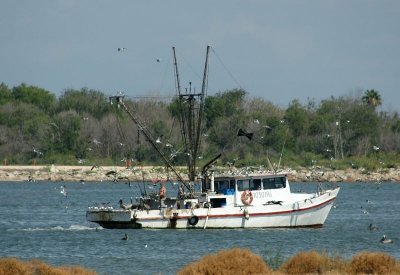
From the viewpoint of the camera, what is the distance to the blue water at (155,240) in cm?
4359

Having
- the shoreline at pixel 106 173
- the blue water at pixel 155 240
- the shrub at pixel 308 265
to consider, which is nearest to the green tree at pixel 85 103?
the shoreline at pixel 106 173

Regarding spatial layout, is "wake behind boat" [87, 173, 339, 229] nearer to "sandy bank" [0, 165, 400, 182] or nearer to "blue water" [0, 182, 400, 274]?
"blue water" [0, 182, 400, 274]

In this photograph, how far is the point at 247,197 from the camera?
54.6 m

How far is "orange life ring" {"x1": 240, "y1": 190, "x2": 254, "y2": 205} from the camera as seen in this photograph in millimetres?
54562

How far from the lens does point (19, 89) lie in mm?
155750

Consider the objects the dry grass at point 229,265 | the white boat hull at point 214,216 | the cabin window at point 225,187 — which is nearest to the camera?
the dry grass at point 229,265

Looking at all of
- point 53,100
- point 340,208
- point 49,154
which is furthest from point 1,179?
point 340,208

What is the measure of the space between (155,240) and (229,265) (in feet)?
63.7

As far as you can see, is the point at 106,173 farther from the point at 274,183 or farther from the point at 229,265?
the point at 229,265

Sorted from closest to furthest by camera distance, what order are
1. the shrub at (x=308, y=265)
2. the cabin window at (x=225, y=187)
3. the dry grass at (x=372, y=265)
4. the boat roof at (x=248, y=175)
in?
1. the dry grass at (x=372, y=265)
2. the shrub at (x=308, y=265)
3. the boat roof at (x=248, y=175)
4. the cabin window at (x=225, y=187)

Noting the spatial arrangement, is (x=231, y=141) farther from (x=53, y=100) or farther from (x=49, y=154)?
(x=53, y=100)

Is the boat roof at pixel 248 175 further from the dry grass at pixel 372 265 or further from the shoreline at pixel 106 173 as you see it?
the shoreline at pixel 106 173

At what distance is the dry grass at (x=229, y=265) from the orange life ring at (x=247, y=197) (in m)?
22.1

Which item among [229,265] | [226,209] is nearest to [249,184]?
[226,209]
